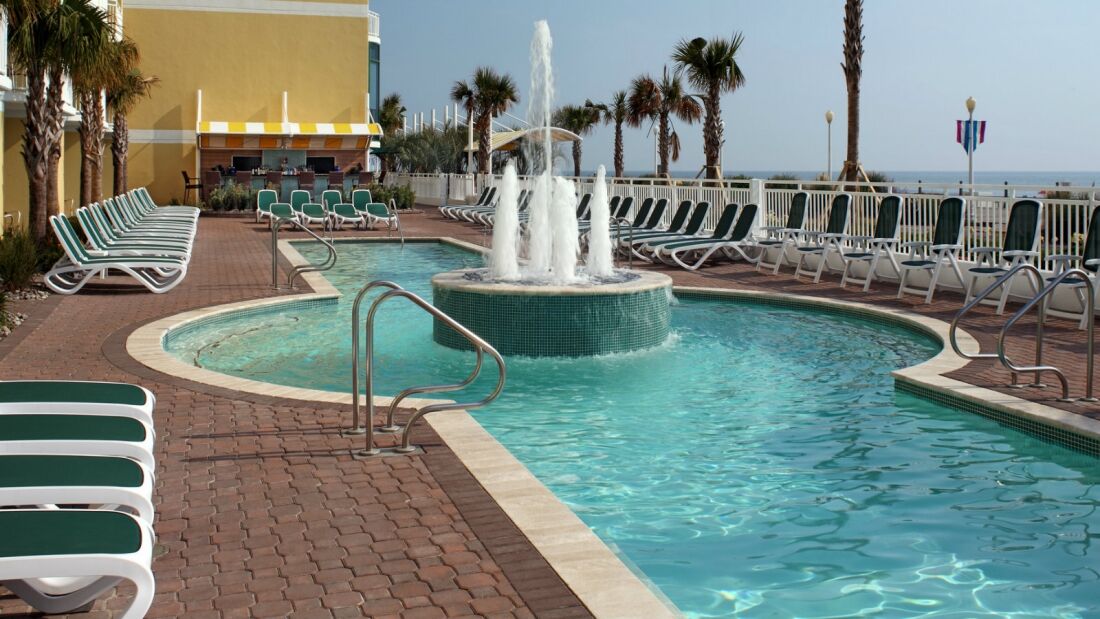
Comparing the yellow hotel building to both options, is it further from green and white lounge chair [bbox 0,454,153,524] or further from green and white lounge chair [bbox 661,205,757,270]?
green and white lounge chair [bbox 0,454,153,524]

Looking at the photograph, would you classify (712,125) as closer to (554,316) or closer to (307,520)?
(554,316)

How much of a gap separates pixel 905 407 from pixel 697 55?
29853 mm

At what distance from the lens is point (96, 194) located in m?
28.8

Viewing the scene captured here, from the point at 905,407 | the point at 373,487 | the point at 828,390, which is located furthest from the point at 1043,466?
A: the point at 373,487

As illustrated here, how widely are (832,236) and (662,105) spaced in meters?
43.2

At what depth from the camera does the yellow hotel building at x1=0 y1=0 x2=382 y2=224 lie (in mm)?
40281

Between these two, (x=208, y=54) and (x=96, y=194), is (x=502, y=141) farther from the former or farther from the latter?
(x=96, y=194)

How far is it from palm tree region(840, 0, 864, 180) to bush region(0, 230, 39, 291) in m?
18.5

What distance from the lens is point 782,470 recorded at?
22.8ft

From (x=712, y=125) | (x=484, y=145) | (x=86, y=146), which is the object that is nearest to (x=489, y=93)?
(x=484, y=145)

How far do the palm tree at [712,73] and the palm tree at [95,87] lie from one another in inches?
700

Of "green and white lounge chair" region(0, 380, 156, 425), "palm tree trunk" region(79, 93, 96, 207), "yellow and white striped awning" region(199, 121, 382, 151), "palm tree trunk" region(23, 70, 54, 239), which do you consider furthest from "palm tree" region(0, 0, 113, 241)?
"yellow and white striped awning" region(199, 121, 382, 151)

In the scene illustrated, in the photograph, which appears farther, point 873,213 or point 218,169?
point 218,169

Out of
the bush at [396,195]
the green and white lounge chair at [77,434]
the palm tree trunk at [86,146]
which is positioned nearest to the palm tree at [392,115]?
the bush at [396,195]
